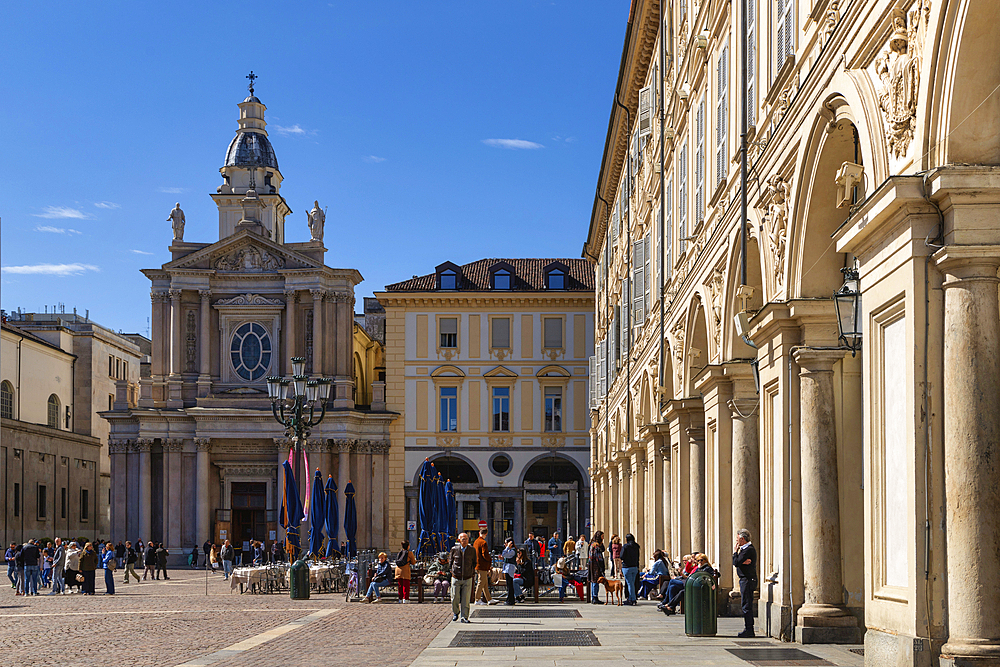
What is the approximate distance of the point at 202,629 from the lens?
847 inches

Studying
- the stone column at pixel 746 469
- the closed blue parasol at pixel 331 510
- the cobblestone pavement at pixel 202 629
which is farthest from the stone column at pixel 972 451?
the closed blue parasol at pixel 331 510

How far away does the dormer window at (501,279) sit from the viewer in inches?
2837

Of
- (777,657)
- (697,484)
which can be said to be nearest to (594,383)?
(697,484)

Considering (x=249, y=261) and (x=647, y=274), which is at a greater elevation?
(x=249, y=261)

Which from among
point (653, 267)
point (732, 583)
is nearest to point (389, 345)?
point (653, 267)

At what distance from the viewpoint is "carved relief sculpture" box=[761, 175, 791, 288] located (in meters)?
16.2

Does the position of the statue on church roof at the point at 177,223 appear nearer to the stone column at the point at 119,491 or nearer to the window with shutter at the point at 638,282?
the stone column at the point at 119,491

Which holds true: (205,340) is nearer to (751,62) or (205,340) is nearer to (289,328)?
(289,328)

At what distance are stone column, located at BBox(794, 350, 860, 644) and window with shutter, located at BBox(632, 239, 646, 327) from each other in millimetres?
20028

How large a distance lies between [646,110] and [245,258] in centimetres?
3988

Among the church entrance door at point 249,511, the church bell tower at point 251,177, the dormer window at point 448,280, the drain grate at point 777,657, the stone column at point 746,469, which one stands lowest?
the church entrance door at point 249,511

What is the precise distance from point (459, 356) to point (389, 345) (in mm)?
3830

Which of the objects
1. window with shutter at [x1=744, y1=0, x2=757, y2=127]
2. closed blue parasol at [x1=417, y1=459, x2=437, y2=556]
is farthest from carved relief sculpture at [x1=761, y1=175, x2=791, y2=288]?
closed blue parasol at [x1=417, y1=459, x2=437, y2=556]

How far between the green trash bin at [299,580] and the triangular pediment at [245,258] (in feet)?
127
